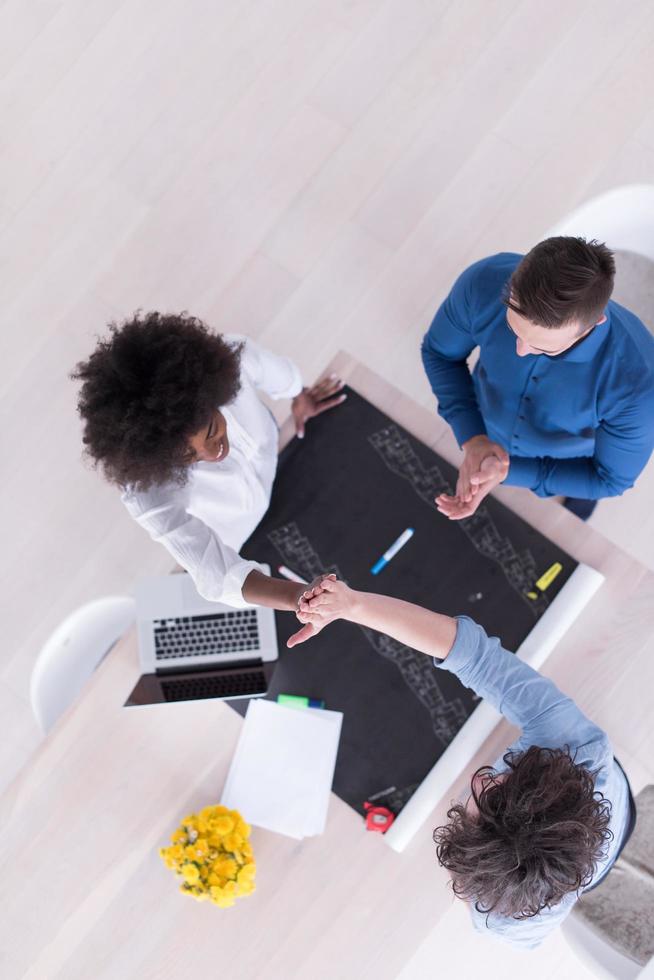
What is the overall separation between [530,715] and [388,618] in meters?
0.31

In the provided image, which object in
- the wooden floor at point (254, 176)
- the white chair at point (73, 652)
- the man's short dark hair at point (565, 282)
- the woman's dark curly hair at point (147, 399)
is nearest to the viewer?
the man's short dark hair at point (565, 282)

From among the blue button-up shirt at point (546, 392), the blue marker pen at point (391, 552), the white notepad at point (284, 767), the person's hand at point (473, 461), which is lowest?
the white notepad at point (284, 767)

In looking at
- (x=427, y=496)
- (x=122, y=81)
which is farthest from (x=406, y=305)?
Result: (x=122, y=81)

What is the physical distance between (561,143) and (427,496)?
136 centimetres

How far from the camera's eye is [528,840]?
1166 mm

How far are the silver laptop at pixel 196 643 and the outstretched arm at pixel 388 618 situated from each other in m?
0.18

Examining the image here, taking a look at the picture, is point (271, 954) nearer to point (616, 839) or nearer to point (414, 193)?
point (616, 839)

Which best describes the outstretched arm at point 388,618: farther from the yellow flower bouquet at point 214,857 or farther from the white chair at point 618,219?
the white chair at point 618,219

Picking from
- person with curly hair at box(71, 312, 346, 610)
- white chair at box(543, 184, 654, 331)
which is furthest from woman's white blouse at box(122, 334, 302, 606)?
white chair at box(543, 184, 654, 331)

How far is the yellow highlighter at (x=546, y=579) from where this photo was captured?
1.51 meters

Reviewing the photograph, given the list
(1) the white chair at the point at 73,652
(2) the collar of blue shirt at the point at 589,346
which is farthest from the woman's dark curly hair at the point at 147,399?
(1) the white chair at the point at 73,652

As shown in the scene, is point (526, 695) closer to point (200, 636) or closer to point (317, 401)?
point (200, 636)

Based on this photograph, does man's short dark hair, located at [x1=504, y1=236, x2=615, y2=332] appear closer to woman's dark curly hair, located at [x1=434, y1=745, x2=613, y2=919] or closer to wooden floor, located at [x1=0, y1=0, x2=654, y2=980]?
woman's dark curly hair, located at [x1=434, y1=745, x2=613, y2=919]

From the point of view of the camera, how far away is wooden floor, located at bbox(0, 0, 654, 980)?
2256 mm
